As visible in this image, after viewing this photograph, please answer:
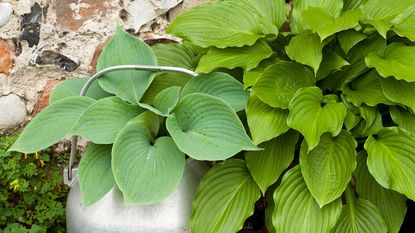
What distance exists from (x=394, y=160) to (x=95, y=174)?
29.3 inches

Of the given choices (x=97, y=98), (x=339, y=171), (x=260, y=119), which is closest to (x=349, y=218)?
(x=339, y=171)

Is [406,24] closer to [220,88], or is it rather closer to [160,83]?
[220,88]

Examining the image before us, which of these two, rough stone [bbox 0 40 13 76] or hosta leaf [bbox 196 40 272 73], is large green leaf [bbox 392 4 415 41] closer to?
hosta leaf [bbox 196 40 272 73]

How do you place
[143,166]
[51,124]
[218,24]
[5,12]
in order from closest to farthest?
[143,166] < [51,124] < [218,24] < [5,12]

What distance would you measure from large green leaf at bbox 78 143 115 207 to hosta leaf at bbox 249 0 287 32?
0.62 m

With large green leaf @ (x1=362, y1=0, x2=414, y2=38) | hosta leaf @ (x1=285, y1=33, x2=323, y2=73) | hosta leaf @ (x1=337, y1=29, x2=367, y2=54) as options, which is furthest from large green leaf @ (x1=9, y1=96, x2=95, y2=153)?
large green leaf @ (x1=362, y1=0, x2=414, y2=38)

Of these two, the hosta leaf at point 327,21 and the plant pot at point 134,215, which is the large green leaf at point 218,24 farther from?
the plant pot at point 134,215

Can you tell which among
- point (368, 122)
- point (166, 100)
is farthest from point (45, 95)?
point (368, 122)

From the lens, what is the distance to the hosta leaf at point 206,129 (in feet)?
4.75

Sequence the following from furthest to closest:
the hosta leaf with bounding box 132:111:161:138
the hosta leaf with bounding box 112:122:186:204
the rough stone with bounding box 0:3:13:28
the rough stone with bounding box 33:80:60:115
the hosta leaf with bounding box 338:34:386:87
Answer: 1. the rough stone with bounding box 33:80:60:115
2. the rough stone with bounding box 0:3:13:28
3. the hosta leaf with bounding box 338:34:386:87
4. the hosta leaf with bounding box 132:111:161:138
5. the hosta leaf with bounding box 112:122:186:204

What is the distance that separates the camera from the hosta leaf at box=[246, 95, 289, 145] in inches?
59.9

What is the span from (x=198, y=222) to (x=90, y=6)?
0.84 meters

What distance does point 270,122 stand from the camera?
1538 millimetres

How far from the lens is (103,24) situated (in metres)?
1.98
